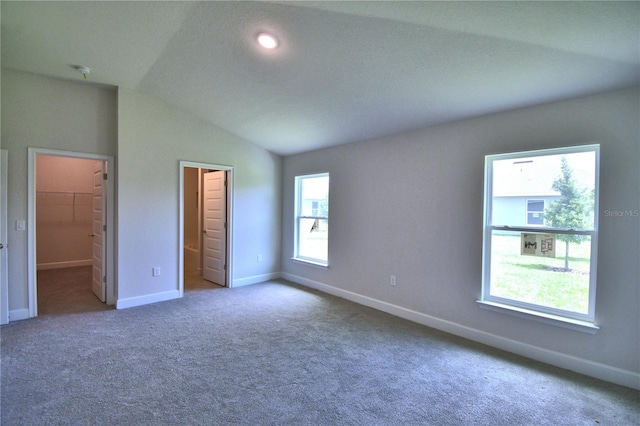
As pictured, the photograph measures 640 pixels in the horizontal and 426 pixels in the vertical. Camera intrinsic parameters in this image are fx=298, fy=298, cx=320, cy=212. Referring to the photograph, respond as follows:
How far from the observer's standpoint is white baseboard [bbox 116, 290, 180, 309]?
156 inches

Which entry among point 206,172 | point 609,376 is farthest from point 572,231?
point 206,172

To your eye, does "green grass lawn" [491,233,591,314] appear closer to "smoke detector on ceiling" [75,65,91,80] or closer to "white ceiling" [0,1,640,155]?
"white ceiling" [0,1,640,155]

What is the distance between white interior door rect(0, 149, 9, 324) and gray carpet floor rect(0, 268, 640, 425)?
322 mm

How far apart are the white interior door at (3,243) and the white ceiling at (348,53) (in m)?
1.16

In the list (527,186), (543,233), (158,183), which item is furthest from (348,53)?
(158,183)

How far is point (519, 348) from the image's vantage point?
2.85 meters

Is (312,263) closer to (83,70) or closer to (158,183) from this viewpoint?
(158,183)

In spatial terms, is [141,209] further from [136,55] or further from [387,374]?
[387,374]

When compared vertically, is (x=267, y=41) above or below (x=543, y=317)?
above

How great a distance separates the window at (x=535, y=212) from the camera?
110 inches

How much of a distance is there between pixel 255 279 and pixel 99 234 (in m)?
2.46

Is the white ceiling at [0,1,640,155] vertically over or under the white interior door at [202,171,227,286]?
over

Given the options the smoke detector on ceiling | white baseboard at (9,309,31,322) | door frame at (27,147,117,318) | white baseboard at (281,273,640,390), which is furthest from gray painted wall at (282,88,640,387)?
white baseboard at (9,309,31,322)

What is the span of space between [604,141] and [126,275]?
5.39 m
